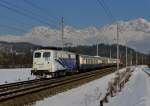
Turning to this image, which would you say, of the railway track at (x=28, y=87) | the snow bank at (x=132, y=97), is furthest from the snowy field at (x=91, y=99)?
the railway track at (x=28, y=87)

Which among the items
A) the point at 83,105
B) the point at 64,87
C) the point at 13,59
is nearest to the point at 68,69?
the point at 64,87

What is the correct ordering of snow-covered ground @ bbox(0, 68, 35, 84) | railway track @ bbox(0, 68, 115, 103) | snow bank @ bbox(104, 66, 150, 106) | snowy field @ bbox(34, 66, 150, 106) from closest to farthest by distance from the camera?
1. snowy field @ bbox(34, 66, 150, 106)
2. snow bank @ bbox(104, 66, 150, 106)
3. railway track @ bbox(0, 68, 115, 103)
4. snow-covered ground @ bbox(0, 68, 35, 84)

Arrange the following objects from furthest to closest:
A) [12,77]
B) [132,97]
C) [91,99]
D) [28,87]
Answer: [12,77]
[28,87]
[132,97]
[91,99]

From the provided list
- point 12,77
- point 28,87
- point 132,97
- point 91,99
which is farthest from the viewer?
point 12,77

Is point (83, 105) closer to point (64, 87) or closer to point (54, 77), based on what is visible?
point (64, 87)

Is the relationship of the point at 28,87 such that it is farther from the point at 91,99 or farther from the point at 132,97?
the point at 132,97

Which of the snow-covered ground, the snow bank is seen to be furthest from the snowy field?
the snow-covered ground

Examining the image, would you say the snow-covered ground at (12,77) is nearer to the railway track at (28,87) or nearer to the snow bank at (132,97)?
the railway track at (28,87)

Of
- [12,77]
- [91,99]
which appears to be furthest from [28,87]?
[12,77]

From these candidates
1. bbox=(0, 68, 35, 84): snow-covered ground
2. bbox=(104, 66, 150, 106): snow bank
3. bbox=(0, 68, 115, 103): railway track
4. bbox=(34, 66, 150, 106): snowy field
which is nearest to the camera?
bbox=(34, 66, 150, 106): snowy field

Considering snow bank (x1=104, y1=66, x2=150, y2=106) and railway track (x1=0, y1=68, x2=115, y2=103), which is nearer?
Answer: snow bank (x1=104, y1=66, x2=150, y2=106)

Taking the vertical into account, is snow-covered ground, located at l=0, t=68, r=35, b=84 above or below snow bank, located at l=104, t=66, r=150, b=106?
above

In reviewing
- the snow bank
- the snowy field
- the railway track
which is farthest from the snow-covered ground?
the snowy field

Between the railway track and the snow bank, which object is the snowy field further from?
the railway track
